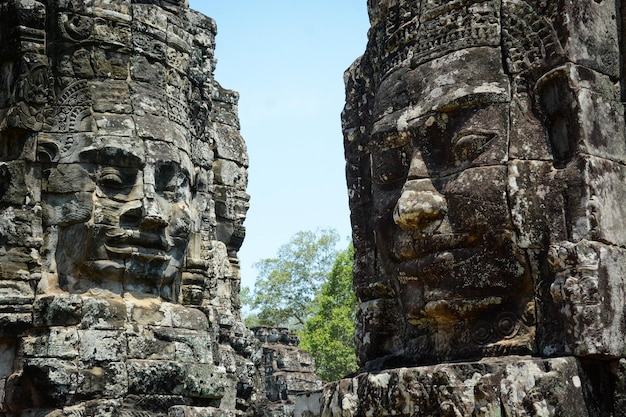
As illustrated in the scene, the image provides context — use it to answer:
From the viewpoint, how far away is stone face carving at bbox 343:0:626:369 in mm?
4184

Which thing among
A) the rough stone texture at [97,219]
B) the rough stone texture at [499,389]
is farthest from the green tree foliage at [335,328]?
the rough stone texture at [499,389]

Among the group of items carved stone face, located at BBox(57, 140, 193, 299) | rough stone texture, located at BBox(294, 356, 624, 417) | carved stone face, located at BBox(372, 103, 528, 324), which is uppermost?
carved stone face, located at BBox(57, 140, 193, 299)

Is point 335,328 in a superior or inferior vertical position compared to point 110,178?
superior

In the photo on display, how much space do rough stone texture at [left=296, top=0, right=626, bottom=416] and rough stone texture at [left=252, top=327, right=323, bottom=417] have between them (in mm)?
18131

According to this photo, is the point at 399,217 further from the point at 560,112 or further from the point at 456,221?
the point at 560,112

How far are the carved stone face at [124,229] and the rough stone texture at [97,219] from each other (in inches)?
0.6

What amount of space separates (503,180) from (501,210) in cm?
16

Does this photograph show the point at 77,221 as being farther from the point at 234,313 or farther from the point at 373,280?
the point at 234,313

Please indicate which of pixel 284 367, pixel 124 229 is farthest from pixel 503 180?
pixel 284 367

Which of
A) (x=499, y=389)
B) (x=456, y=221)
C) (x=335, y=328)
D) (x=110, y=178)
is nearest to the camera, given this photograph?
(x=499, y=389)

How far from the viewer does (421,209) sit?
4.60m

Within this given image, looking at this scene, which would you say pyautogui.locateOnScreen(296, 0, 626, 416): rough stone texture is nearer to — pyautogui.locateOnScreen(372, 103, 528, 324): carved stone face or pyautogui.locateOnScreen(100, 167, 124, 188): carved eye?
pyautogui.locateOnScreen(372, 103, 528, 324): carved stone face

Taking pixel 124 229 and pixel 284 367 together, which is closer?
pixel 124 229

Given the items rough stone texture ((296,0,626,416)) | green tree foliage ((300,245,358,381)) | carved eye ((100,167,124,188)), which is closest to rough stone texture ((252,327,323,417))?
green tree foliage ((300,245,358,381))
